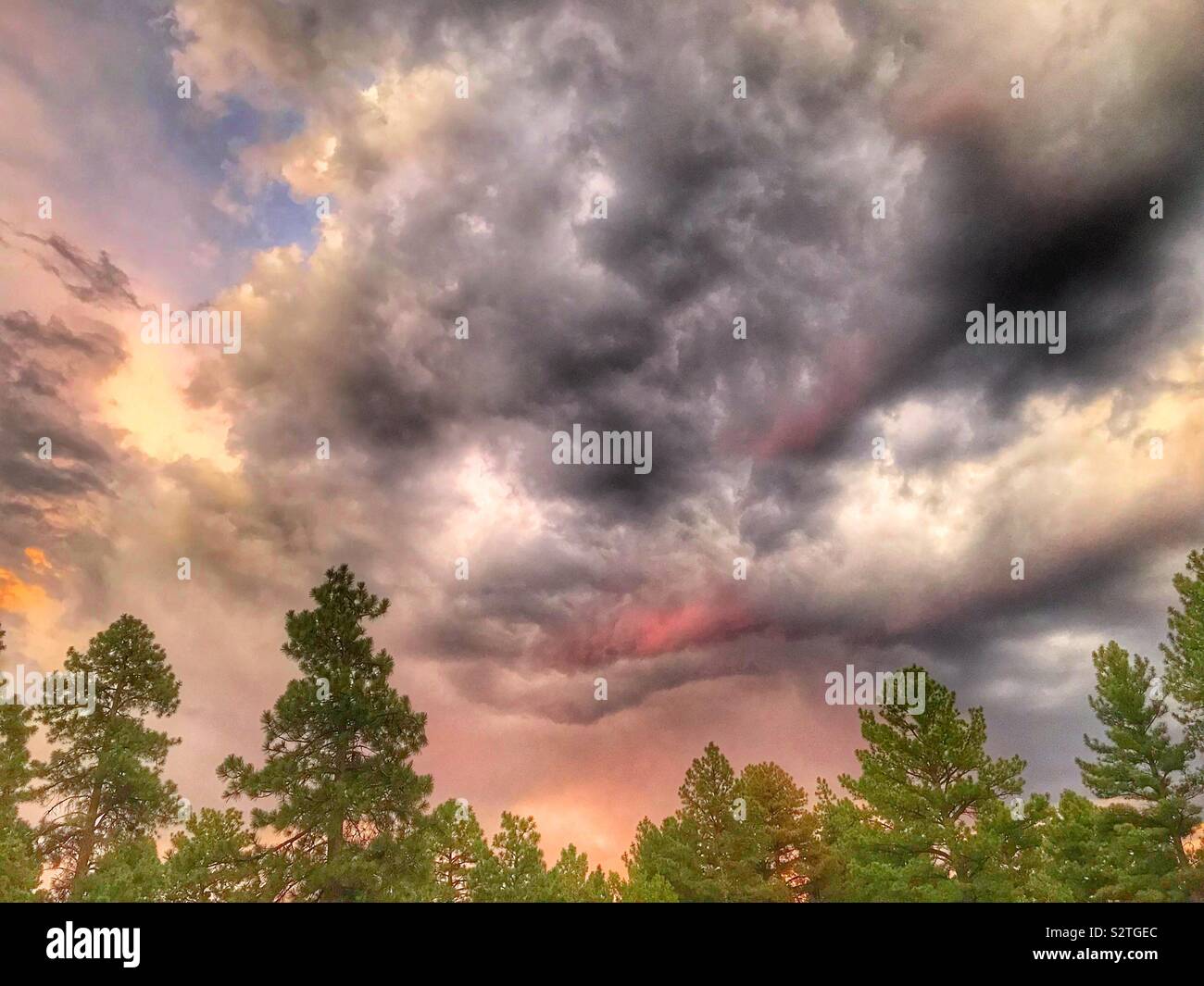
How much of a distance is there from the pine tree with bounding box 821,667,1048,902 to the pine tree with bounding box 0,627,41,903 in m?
39.7

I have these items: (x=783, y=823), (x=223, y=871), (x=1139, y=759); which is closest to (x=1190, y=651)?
(x=1139, y=759)

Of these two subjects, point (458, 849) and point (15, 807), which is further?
point (458, 849)

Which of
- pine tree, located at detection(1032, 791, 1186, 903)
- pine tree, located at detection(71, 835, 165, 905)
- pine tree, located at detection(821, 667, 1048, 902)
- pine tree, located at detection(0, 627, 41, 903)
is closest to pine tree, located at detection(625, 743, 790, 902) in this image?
pine tree, located at detection(821, 667, 1048, 902)

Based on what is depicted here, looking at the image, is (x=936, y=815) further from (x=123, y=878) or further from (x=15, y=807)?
(x=15, y=807)

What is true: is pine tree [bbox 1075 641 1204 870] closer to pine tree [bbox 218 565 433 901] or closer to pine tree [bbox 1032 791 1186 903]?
pine tree [bbox 1032 791 1186 903]

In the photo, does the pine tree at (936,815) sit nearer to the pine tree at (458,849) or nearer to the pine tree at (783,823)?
the pine tree at (783,823)

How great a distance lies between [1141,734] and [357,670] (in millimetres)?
39986

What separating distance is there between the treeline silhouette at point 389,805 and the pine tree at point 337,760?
8 cm

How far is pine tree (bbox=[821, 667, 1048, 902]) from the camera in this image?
1391 inches

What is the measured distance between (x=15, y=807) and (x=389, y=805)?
20594 millimetres

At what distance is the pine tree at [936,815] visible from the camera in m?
35.3

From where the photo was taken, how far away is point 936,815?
3731 centimetres

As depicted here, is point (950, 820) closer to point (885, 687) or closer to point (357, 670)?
point (885, 687)

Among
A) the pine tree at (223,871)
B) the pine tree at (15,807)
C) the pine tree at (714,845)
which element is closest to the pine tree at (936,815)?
the pine tree at (714,845)
